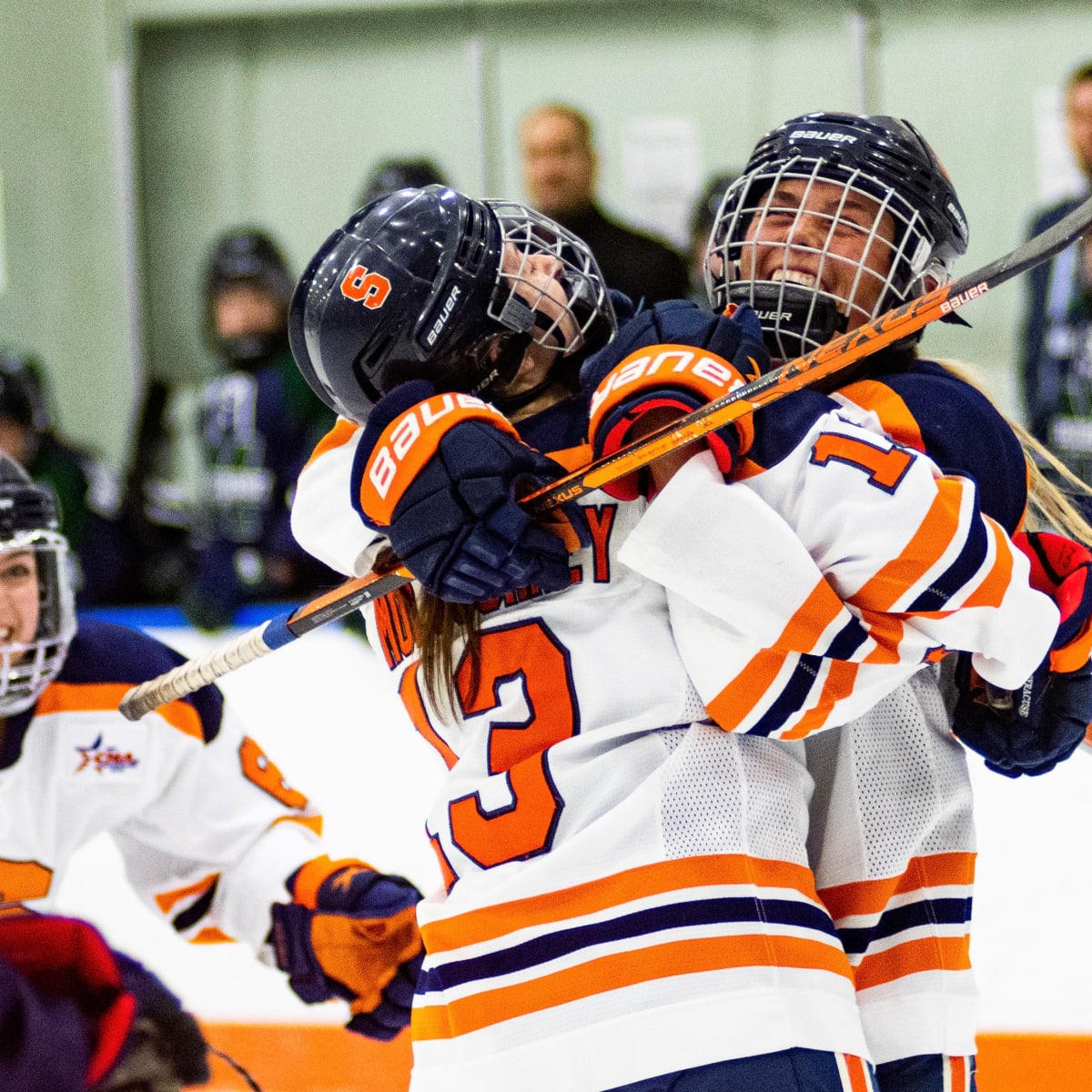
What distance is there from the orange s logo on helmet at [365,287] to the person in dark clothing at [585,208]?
271 cm

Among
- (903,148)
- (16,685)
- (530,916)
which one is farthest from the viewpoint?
(16,685)

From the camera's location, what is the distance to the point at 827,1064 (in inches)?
46.1

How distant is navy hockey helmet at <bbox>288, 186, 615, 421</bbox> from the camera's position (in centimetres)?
126

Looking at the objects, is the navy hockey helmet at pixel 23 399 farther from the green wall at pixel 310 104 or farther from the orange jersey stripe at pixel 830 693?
the orange jersey stripe at pixel 830 693

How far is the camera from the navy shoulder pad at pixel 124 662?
2039 mm

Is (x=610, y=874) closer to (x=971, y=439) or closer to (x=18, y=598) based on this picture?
→ (x=971, y=439)

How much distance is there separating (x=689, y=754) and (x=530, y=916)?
18 cm

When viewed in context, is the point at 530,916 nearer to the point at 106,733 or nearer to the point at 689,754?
the point at 689,754

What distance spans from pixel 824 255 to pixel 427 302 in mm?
334

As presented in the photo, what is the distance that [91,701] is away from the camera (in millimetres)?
2018

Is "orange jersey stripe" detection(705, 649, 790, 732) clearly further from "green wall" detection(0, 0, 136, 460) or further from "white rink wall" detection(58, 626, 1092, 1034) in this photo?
"green wall" detection(0, 0, 136, 460)

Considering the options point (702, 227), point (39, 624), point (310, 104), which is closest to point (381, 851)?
point (39, 624)

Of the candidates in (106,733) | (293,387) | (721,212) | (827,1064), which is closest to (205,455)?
(293,387)

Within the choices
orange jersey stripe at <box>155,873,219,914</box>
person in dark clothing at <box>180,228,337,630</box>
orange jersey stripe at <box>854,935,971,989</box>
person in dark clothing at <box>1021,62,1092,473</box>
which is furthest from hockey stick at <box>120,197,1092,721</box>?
person in dark clothing at <box>180,228,337,630</box>
